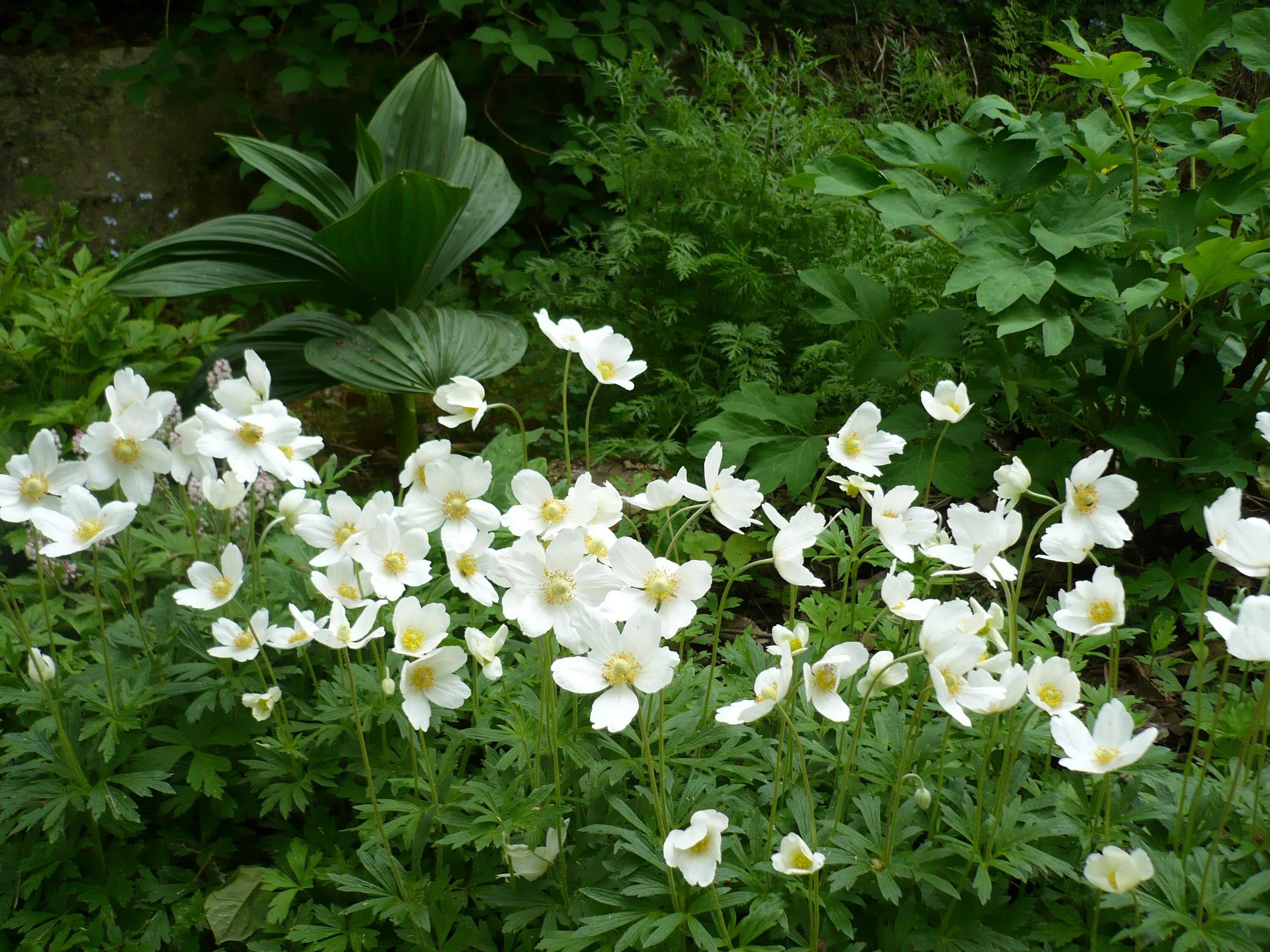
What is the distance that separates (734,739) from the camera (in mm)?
1333

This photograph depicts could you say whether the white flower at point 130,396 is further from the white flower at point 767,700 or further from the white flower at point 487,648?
the white flower at point 767,700

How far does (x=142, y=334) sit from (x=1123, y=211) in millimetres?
2611

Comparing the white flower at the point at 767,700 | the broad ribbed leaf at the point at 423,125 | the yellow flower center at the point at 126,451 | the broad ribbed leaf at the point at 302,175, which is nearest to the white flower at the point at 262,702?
the yellow flower center at the point at 126,451

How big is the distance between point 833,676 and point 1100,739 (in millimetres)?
271

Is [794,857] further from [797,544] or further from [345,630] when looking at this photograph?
[345,630]

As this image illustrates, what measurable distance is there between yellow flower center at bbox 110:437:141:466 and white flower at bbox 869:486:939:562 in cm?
96

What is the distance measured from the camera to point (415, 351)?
248 centimetres

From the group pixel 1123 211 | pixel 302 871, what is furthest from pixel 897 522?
Answer: pixel 1123 211

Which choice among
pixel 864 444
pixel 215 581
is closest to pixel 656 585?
pixel 864 444

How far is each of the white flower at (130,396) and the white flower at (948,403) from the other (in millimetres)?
1055

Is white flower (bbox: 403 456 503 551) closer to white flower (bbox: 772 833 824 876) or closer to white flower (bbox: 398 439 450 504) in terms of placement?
white flower (bbox: 398 439 450 504)

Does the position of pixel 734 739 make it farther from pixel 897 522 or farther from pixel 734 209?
pixel 734 209

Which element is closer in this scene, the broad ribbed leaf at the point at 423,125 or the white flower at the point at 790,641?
the white flower at the point at 790,641

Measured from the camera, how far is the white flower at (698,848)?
97cm
